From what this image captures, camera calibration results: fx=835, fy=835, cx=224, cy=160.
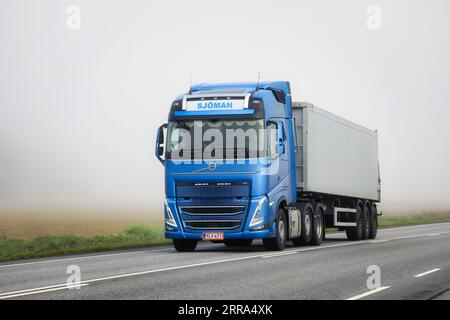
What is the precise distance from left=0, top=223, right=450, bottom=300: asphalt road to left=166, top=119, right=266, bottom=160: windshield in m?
2.34

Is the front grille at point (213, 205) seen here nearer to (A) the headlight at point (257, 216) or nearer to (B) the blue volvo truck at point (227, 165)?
(B) the blue volvo truck at point (227, 165)

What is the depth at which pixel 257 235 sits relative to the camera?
766 inches

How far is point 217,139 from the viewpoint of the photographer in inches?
771

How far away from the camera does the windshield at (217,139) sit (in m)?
19.5

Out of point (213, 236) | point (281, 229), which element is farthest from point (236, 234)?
point (281, 229)

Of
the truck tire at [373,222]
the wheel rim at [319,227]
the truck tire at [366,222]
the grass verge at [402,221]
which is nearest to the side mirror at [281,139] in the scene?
the wheel rim at [319,227]

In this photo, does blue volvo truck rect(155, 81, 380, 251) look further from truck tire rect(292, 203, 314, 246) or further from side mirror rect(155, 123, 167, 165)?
truck tire rect(292, 203, 314, 246)

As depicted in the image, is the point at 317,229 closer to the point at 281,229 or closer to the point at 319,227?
the point at 319,227

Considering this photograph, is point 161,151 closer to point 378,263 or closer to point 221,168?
point 221,168

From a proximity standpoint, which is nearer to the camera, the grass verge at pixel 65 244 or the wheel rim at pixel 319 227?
the grass verge at pixel 65 244

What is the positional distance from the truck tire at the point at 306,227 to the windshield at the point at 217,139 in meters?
3.68

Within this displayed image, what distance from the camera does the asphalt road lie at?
11345 mm
